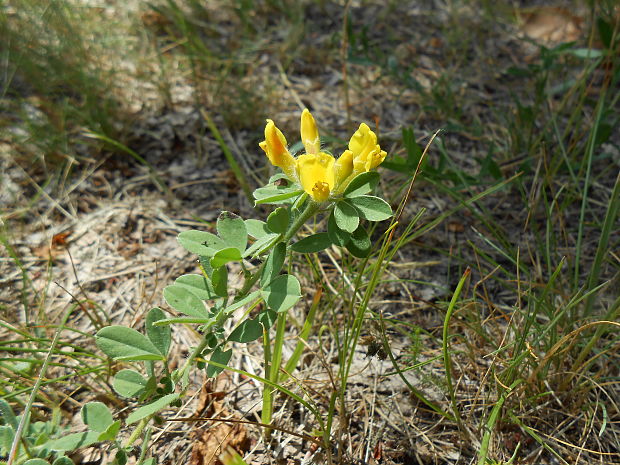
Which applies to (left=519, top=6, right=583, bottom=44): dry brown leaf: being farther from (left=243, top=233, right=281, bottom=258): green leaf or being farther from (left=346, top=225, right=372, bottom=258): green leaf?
(left=243, top=233, right=281, bottom=258): green leaf

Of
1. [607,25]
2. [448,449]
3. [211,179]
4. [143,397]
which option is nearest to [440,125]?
[607,25]

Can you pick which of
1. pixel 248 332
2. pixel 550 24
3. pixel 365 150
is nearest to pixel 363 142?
pixel 365 150

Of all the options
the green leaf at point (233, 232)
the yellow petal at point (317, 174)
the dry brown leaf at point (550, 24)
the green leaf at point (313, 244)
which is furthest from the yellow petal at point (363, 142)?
the dry brown leaf at point (550, 24)

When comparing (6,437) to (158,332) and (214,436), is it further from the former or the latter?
(214,436)

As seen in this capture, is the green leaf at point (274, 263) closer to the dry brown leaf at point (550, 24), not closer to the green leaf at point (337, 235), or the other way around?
the green leaf at point (337, 235)

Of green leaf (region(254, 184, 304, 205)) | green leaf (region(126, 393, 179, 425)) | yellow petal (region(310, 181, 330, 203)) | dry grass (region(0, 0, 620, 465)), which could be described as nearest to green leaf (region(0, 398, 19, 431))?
dry grass (region(0, 0, 620, 465))

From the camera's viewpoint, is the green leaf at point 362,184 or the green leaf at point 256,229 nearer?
the green leaf at point 362,184

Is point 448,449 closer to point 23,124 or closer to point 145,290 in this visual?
point 145,290
